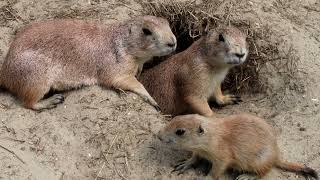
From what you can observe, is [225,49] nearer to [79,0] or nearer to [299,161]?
[299,161]

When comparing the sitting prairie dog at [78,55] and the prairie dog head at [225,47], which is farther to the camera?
the sitting prairie dog at [78,55]

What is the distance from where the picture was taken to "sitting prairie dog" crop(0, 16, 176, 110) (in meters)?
6.46

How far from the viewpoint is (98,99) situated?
6426 millimetres

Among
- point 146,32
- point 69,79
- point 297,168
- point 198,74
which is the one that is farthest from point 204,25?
point 297,168

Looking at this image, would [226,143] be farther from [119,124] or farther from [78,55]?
[78,55]

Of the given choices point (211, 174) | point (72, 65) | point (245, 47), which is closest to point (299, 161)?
point (211, 174)

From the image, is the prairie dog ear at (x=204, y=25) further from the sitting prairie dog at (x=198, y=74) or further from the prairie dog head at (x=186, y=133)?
the prairie dog head at (x=186, y=133)

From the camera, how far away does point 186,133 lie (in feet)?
18.0

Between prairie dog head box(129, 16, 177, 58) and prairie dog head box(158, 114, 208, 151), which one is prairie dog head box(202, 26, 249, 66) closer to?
prairie dog head box(129, 16, 177, 58)

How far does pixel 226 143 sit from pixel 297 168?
0.82 meters

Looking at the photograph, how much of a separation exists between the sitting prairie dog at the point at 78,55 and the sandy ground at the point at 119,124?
0.64 ft

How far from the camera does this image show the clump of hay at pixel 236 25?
7.11 meters

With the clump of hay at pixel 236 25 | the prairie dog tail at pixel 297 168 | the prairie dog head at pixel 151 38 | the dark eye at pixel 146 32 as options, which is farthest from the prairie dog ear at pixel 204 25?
the prairie dog tail at pixel 297 168

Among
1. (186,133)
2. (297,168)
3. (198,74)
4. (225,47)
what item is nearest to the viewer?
(186,133)
